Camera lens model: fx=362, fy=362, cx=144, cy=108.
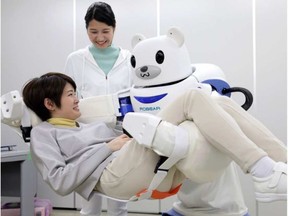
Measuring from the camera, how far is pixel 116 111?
1750 mm

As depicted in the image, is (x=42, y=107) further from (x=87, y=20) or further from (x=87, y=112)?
(x=87, y=20)

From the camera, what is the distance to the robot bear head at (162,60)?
1.61m

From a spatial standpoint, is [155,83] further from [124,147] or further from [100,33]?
[100,33]

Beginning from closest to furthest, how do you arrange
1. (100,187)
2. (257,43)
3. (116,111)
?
(100,187) → (116,111) → (257,43)

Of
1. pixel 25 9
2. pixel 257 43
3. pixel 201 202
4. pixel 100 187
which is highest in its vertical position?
pixel 25 9

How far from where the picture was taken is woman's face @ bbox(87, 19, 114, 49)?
6.43 feet

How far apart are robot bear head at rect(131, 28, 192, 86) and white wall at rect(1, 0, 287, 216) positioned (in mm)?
1355

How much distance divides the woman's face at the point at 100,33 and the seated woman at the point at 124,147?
41 cm

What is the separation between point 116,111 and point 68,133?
29 cm

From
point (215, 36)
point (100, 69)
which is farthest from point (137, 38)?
point (215, 36)

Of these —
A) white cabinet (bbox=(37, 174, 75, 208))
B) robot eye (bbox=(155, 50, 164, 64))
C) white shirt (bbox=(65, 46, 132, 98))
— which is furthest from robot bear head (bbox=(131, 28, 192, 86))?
white cabinet (bbox=(37, 174, 75, 208))

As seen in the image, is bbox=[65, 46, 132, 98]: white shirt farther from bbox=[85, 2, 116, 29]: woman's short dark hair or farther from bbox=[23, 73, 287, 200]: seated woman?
bbox=[23, 73, 287, 200]: seated woman

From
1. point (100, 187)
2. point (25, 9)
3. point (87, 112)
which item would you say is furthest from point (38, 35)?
point (100, 187)

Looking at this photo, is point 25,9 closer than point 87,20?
No
